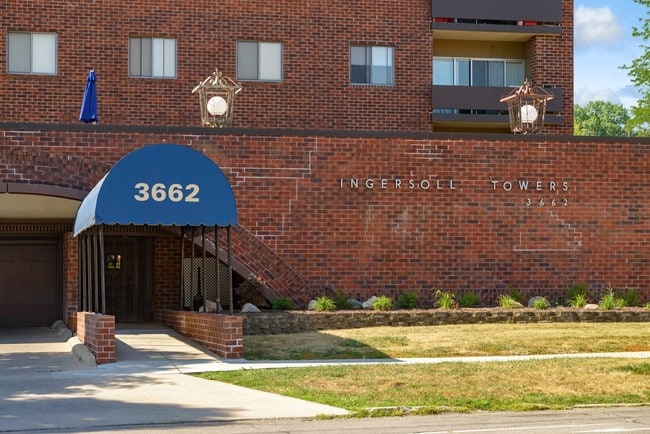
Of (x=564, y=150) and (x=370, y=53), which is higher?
(x=370, y=53)

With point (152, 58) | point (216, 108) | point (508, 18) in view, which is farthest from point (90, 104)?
point (508, 18)

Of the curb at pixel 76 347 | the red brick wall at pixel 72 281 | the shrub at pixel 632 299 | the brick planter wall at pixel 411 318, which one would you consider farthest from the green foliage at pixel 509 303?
the red brick wall at pixel 72 281

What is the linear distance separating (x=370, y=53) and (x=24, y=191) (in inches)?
552

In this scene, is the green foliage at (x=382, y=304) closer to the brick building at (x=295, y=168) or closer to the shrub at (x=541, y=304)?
the brick building at (x=295, y=168)

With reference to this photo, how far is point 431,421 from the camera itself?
518 inches

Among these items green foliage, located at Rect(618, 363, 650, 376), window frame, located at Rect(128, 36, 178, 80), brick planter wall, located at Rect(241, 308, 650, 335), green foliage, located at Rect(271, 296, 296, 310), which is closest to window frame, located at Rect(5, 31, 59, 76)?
window frame, located at Rect(128, 36, 178, 80)

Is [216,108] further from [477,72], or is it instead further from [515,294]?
[477,72]

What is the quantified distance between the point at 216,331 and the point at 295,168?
6.80 metres

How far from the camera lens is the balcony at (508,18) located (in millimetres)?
37000

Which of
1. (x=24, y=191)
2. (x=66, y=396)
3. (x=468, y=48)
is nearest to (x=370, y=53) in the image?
(x=468, y=48)

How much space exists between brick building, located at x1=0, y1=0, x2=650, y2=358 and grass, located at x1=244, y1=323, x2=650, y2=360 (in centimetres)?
335

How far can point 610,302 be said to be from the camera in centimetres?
2562

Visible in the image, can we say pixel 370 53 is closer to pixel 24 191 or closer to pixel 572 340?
pixel 24 191

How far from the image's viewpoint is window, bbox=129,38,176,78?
33938mm
